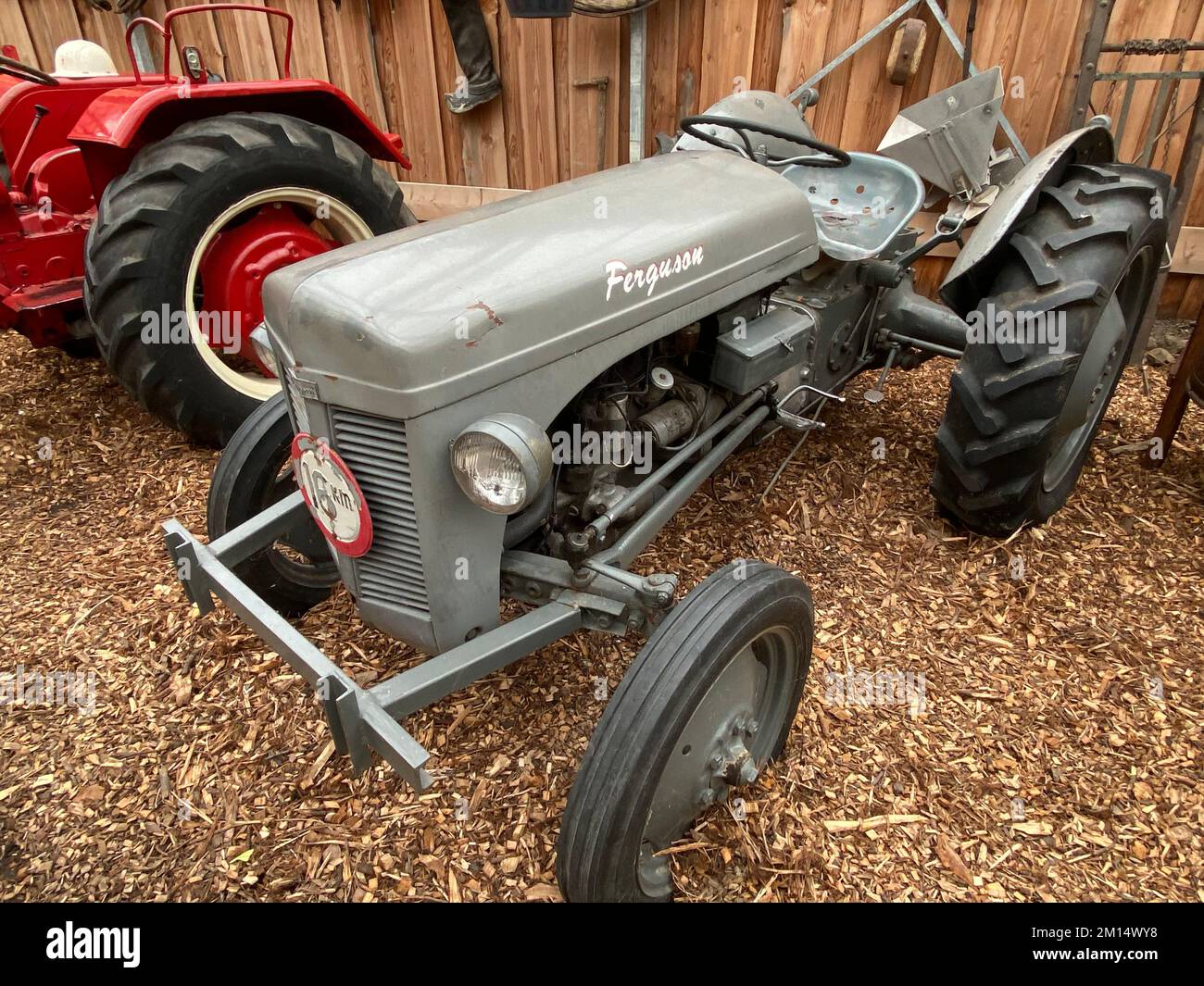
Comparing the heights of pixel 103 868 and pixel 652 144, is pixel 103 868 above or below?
below

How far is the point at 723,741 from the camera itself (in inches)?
75.1

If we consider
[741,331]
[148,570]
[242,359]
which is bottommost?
[148,570]

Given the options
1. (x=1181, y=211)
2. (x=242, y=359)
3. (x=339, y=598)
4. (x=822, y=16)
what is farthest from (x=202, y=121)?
(x=1181, y=211)

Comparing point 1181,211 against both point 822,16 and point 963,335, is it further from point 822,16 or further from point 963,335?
point 822,16

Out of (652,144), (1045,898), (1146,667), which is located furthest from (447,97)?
(1045,898)

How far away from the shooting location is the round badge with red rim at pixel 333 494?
1.70m

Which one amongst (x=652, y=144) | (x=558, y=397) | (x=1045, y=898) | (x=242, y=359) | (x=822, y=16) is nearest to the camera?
(x=558, y=397)

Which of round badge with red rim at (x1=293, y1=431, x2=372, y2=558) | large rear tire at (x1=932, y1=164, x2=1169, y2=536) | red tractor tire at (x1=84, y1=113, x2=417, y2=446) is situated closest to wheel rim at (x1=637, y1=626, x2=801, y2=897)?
round badge with red rim at (x1=293, y1=431, x2=372, y2=558)

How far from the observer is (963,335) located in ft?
9.89

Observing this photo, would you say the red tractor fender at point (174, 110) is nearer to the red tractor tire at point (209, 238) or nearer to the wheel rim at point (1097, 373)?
the red tractor tire at point (209, 238)

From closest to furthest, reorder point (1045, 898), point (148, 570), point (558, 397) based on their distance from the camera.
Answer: point (558, 397) → point (1045, 898) → point (148, 570)

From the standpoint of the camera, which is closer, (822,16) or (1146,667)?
(1146,667)

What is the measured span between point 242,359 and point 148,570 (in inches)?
44.0

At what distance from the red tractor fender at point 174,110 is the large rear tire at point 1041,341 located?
2849 millimetres
